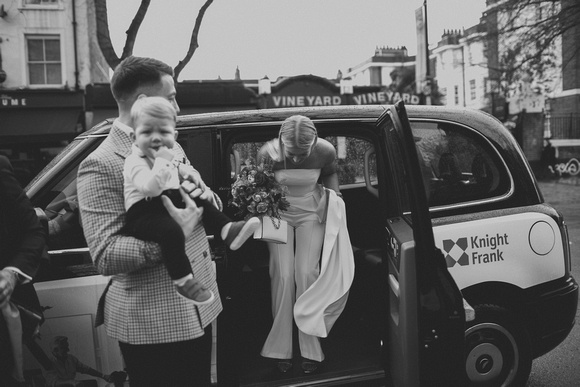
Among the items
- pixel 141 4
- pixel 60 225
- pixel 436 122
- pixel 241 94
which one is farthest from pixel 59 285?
pixel 241 94

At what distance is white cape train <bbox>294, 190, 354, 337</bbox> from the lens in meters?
3.51

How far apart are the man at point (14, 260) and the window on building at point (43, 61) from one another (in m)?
18.0

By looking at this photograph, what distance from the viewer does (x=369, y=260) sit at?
3971 mm

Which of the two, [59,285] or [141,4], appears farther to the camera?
[141,4]

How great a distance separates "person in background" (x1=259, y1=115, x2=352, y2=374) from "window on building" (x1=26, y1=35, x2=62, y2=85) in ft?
57.0

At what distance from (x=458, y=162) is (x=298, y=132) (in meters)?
1.14

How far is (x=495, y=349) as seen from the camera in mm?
3594

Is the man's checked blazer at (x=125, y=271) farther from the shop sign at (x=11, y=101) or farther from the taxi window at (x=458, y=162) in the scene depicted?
the shop sign at (x=11, y=101)

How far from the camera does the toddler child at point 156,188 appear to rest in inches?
82.4

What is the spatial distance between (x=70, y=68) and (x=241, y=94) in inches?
234

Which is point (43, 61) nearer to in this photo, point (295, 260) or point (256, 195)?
point (295, 260)

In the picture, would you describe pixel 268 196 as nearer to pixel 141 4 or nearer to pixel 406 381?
pixel 406 381

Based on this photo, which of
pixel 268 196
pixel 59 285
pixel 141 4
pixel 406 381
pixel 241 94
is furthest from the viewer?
pixel 241 94

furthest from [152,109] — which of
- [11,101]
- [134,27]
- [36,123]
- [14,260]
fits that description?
[11,101]
